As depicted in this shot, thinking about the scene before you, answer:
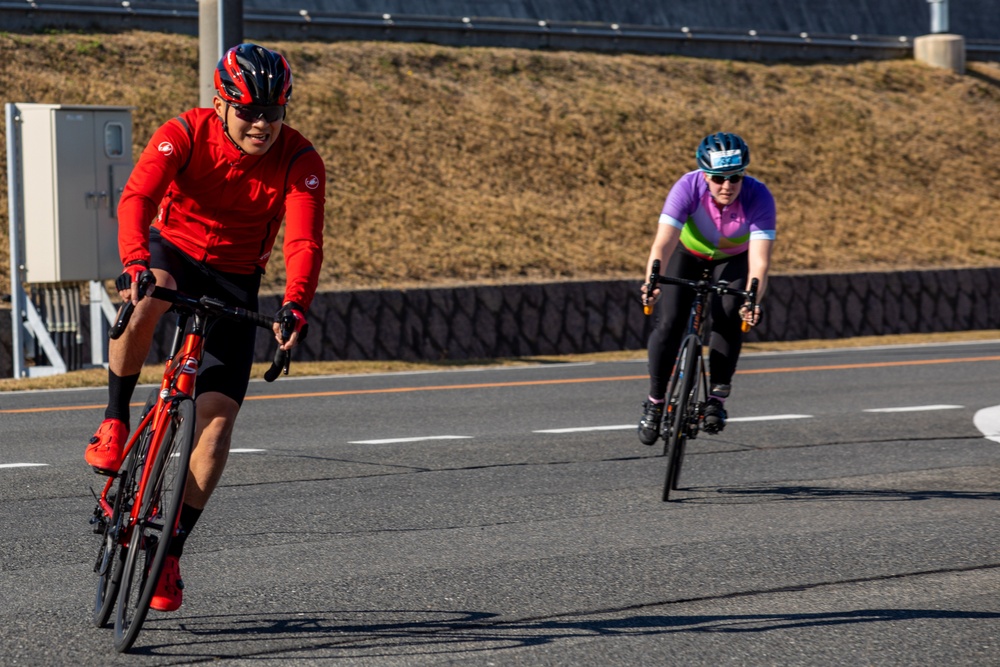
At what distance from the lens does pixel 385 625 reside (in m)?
5.25

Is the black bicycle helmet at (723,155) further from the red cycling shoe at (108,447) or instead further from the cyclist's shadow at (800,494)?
the red cycling shoe at (108,447)

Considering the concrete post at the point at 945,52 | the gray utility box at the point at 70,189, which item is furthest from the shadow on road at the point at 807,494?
the concrete post at the point at 945,52

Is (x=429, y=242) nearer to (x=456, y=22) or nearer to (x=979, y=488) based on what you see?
(x=456, y=22)

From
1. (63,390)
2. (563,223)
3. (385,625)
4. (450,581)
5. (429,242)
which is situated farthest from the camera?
(563,223)

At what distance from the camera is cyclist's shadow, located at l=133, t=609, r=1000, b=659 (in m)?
4.92

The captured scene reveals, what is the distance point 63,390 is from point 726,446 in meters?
6.41

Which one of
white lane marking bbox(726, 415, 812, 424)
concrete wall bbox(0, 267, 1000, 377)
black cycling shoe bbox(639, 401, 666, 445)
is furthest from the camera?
concrete wall bbox(0, 267, 1000, 377)

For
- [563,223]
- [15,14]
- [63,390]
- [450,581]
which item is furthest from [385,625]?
[15,14]

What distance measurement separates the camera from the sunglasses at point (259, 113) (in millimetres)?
5074

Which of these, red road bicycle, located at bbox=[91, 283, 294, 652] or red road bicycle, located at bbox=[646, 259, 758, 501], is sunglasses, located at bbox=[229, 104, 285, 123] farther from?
red road bicycle, located at bbox=[646, 259, 758, 501]

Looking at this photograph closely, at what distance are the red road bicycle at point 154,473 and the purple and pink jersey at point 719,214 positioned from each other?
3723mm

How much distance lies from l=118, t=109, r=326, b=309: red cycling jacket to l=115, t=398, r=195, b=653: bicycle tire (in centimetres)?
61

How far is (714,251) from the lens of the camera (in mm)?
8391

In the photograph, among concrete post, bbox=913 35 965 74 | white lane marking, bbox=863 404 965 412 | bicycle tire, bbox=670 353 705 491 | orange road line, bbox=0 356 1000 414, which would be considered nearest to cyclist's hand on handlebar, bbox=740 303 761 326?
bicycle tire, bbox=670 353 705 491
